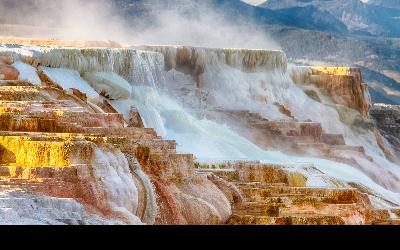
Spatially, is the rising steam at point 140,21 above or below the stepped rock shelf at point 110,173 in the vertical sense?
above

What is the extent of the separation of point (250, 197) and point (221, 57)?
15.9 meters

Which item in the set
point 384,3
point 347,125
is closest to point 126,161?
point 347,125

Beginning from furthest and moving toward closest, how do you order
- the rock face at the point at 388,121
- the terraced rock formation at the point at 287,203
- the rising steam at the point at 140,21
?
1. the rising steam at the point at 140,21
2. the rock face at the point at 388,121
3. the terraced rock formation at the point at 287,203

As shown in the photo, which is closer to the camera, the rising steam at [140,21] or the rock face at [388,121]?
the rock face at [388,121]

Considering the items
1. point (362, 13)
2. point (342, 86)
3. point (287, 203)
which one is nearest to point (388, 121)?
point (342, 86)

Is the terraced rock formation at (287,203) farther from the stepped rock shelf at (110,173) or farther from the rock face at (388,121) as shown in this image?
the rock face at (388,121)

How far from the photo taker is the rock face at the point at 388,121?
34166 millimetres

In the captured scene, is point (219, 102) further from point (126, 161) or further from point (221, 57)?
point (126, 161)

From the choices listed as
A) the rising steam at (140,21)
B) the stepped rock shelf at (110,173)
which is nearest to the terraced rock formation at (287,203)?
the stepped rock shelf at (110,173)

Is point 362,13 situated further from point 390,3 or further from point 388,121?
point 388,121

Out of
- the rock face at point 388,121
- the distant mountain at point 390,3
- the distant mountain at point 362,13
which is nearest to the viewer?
the rock face at point 388,121

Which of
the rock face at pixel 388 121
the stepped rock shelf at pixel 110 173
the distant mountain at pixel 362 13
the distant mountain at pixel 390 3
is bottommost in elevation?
the stepped rock shelf at pixel 110 173

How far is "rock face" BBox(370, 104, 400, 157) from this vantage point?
3417cm

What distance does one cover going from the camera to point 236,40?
48.3 m
